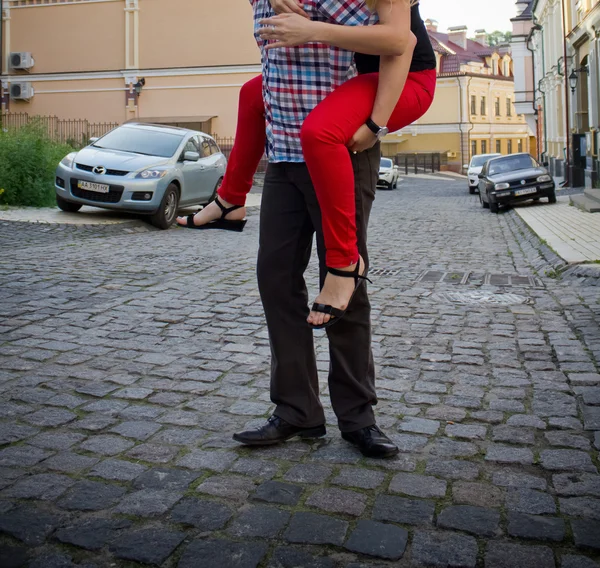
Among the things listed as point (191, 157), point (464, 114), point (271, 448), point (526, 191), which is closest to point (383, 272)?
point (271, 448)

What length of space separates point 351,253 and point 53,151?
→ 15.8 m

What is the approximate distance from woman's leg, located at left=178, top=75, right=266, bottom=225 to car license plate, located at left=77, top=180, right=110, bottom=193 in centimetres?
1084

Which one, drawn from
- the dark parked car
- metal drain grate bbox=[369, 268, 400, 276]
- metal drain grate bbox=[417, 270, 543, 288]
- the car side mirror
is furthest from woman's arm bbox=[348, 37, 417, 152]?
the dark parked car

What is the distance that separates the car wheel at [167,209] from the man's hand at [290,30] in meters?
11.5

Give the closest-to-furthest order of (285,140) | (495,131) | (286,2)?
1. (286,2)
2. (285,140)
3. (495,131)

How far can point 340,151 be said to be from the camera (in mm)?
2980

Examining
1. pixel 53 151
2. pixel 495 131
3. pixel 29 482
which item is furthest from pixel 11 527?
pixel 495 131

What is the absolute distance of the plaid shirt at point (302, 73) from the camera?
3.04 m

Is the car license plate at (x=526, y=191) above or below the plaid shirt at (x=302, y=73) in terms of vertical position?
above

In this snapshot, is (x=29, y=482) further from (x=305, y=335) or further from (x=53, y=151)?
(x=53, y=151)

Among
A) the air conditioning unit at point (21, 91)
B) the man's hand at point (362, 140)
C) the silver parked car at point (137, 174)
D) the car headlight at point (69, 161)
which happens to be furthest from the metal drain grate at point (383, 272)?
the air conditioning unit at point (21, 91)

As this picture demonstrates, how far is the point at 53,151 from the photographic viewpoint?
17703 mm

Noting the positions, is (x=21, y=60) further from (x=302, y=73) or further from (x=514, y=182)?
(x=302, y=73)

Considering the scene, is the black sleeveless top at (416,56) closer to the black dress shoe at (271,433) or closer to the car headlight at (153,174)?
the black dress shoe at (271,433)
